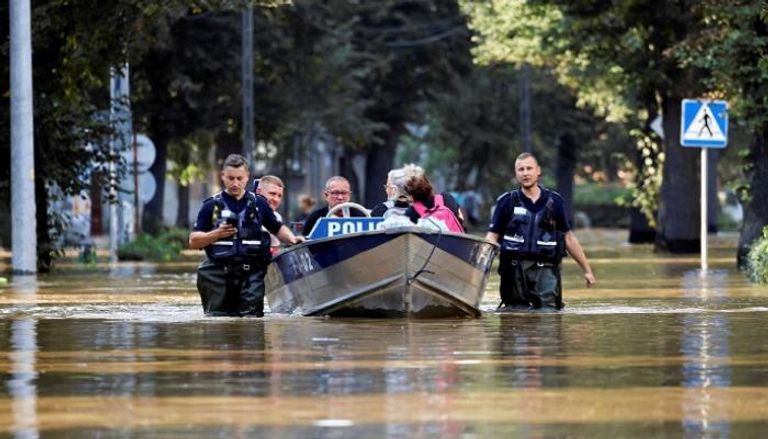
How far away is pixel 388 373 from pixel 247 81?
41588 mm

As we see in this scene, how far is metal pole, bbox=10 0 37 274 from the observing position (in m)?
35.5

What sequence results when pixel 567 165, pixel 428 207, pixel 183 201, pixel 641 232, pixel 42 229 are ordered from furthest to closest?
pixel 567 165, pixel 183 201, pixel 641 232, pixel 42 229, pixel 428 207

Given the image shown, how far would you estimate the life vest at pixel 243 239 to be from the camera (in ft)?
72.2

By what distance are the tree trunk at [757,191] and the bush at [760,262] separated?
4279mm

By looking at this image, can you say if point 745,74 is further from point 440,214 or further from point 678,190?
point 678,190

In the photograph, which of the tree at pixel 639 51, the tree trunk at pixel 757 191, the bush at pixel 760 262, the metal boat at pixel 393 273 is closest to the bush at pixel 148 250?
the tree at pixel 639 51

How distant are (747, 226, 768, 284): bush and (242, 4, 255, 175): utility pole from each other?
23.7 meters

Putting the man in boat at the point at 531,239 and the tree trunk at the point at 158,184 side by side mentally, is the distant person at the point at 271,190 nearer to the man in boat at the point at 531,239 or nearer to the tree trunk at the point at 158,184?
the man in boat at the point at 531,239

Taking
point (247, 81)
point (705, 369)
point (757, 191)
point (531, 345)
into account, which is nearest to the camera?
point (705, 369)

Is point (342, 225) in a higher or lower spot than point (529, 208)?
lower

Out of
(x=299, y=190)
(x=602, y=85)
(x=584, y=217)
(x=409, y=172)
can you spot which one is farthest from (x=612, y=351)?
(x=299, y=190)

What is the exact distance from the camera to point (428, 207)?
73.9 feet

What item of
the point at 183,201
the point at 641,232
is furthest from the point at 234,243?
the point at 183,201

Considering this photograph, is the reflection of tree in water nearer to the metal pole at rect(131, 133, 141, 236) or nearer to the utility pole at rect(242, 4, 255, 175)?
the metal pole at rect(131, 133, 141, 236)
